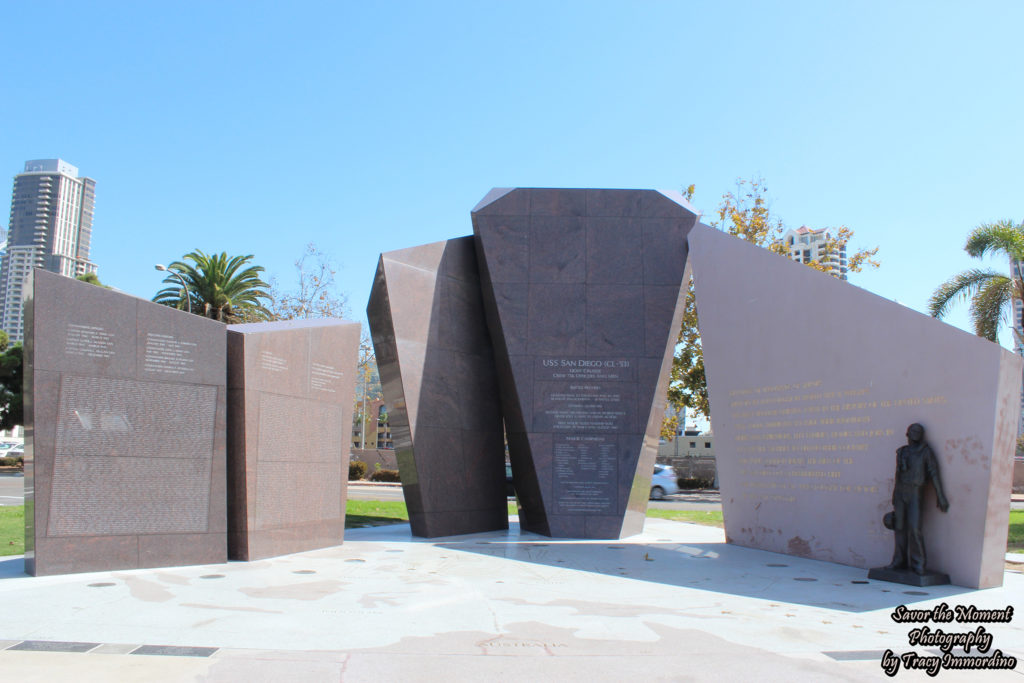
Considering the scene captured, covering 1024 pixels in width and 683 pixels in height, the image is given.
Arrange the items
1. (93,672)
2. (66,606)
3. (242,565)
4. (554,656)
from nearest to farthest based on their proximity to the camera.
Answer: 1. (93,672)
2. (554,656)
3. (66,606)
4. (242,565)

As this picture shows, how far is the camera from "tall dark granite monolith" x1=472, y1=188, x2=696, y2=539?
1311cm

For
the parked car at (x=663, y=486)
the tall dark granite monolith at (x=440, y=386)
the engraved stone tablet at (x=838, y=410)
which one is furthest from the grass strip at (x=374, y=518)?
the parked car at (x=663, y=486)

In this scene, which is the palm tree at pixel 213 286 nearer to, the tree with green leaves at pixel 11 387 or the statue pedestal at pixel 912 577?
the tree with green leaves at pixel 11 387

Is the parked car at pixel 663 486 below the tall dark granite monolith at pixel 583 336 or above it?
below

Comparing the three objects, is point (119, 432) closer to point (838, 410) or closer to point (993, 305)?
point (838, 410)

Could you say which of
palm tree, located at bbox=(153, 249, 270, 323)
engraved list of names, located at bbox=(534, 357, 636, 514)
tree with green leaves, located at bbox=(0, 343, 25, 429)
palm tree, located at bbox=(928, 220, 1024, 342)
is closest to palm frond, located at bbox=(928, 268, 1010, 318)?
palm tree, located at bbox=(928, 220, 1024, 342)

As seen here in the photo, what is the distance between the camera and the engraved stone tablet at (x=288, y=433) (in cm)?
987

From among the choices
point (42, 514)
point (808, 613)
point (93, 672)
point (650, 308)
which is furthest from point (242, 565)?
point (650, 308)

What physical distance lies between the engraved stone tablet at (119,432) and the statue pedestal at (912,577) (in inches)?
320

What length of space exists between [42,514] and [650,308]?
9.63 meters

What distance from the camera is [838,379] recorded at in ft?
33.9

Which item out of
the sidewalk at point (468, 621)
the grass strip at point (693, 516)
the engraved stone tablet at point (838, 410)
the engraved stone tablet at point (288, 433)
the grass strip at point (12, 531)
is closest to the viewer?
the sidewalk at point (468, 621)

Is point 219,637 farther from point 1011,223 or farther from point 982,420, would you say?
point 1011,223

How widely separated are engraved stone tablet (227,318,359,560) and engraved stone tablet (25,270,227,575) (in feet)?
1.02
